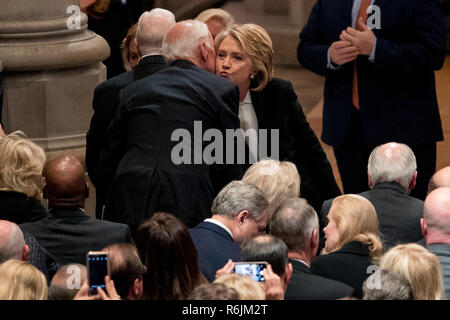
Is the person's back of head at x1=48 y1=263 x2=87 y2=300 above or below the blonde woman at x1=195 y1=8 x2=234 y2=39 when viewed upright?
below

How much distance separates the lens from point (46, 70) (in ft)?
23.6

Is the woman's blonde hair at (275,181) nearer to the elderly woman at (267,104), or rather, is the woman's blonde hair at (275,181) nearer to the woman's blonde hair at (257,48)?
the elderly woman at (267,104)

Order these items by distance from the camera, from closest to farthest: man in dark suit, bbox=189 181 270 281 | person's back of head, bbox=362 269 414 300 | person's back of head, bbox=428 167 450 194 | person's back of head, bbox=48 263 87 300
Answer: person's back of head, bbox=362 269 414 300 → person's back of head, bbox=48 263 87 300 → man in dark suit, bbox=189 181 270 281 → person's back of head, bbox=428 167 450 194

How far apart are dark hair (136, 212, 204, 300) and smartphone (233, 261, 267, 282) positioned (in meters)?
0.24

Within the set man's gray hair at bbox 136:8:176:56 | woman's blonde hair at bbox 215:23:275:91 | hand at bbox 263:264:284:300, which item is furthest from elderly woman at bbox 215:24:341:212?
hand at bbox 263:264:284:300

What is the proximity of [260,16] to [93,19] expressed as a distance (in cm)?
593

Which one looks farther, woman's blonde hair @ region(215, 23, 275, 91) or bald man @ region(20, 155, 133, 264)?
woman's blonde hair @ region(215, 23, 275, 91)

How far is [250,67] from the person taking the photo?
6.16 metres

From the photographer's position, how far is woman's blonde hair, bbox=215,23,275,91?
20.2 ft

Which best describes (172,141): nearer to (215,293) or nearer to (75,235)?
(75,235)

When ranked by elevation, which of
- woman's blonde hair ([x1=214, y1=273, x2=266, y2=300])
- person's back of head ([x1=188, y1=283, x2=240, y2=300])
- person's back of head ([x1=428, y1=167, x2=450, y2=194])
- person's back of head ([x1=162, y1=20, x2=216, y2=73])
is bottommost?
person's back of head ([x1=428, y1=167, x2=450, y2=194])

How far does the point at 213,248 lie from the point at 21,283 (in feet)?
3.53

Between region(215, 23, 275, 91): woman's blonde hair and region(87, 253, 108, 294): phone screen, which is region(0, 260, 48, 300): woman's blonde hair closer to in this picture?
region(87, 253, 108, 294): phone screen
